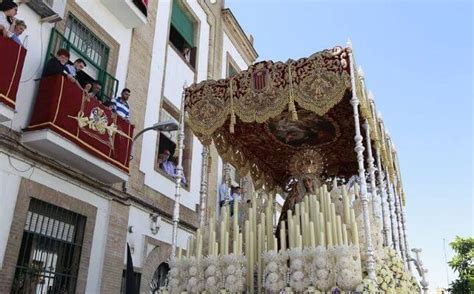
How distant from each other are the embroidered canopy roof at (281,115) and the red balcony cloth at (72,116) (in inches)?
66.9

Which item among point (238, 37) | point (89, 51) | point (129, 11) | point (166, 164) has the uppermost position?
point (238, 37)

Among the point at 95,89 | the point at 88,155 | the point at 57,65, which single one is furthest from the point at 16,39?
the point at 88,155

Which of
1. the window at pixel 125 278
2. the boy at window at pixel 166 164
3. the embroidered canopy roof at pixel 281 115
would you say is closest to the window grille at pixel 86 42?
the boy at window at pixel 166 164

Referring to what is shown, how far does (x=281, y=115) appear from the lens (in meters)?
6.98

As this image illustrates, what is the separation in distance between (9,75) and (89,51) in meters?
2.63

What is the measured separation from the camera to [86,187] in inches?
309

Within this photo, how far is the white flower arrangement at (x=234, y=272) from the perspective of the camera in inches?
214

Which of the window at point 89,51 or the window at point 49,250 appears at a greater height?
the window at point 89,51

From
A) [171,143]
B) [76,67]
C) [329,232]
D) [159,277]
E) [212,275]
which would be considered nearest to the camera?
[329,232]

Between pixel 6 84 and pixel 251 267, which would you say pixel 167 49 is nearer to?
pixel 6 84

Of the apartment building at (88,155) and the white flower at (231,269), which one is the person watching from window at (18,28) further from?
the white flower at (231,269)

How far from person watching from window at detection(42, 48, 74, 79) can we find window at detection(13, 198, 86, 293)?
6.52 feet

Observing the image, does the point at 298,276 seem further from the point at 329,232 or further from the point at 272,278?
the point at 329,232

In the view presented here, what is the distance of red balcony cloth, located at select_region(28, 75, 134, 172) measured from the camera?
6.80 metres
